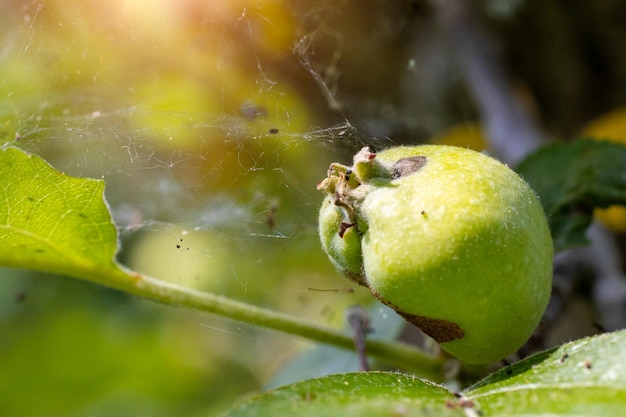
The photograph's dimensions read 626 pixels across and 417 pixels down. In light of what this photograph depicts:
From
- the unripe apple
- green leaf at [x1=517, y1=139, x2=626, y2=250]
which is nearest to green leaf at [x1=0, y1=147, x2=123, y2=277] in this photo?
the unripe apple

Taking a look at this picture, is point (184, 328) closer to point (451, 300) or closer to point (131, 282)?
point (131, 282)

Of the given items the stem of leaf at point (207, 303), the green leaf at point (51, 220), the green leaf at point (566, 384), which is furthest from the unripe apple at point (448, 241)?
the green leaf at point (51, 220)

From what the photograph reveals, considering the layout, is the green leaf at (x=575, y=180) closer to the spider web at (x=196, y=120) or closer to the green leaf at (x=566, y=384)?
the spider web at (x=196, y=120)

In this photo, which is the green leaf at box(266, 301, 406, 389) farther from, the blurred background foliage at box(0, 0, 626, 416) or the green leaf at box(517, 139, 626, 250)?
the green leaf at box(517, 139, 626, 250)

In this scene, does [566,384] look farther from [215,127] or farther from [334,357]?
[334,357]

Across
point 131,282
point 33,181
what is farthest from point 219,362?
point 33,181

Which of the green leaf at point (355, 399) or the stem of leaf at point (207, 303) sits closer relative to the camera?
the green leaf at point (355, 399)

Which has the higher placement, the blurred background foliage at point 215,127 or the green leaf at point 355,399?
the green leaf at point 355,399
